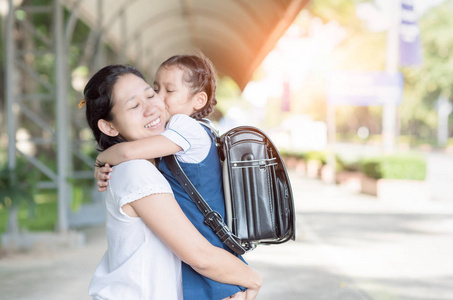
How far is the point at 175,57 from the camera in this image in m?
2.17

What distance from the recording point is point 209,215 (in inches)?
74.2

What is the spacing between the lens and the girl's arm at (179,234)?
174 cm

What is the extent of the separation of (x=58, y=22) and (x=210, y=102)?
6.22m

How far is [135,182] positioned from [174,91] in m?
0.48

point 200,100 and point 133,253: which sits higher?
point 200,100

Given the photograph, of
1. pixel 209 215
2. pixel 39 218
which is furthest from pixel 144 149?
pixel 39 218

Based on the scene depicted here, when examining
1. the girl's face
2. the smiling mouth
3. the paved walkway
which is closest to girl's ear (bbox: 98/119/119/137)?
the smiling mouth

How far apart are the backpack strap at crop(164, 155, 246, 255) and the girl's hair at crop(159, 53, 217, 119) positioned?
0.37 meters

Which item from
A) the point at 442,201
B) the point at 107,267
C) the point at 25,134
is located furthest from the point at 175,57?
the point at 25,134

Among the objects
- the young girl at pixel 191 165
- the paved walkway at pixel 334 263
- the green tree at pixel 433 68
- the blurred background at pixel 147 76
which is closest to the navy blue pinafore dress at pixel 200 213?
the young girl at pixel 191 165

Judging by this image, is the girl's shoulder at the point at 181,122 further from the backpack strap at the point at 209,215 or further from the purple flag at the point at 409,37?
the purple flag at the point at 409,37

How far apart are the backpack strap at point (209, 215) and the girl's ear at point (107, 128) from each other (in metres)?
0.25

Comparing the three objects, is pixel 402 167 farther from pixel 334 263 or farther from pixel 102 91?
pixel 102 91

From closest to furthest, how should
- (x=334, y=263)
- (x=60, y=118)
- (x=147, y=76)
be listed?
1. (x=334, y=263)
2. (x=60, y=118)
3. (x=147, y=76)
